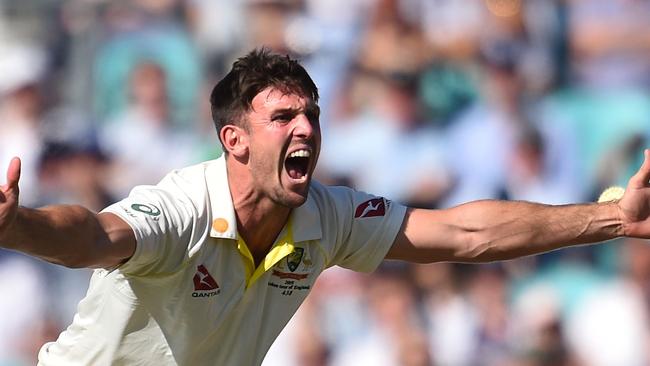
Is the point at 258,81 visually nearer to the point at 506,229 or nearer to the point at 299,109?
the point at 299,109

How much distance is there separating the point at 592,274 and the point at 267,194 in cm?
386

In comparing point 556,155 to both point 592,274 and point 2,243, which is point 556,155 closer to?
point 592,274

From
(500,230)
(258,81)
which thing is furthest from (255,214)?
(500,230)

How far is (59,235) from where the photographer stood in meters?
4.01

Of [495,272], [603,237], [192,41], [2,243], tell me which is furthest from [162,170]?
[2,243]

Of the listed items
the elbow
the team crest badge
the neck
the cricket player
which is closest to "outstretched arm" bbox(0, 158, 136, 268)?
the cricket player

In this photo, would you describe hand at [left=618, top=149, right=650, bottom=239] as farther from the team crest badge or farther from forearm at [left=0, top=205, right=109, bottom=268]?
forearm at [left=0, top=205, right=109, bottom=268]

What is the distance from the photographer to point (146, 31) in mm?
8727

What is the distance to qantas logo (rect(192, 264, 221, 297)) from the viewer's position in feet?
15.9

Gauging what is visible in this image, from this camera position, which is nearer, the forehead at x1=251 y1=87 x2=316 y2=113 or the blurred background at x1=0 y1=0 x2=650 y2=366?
the forehead at x1=251 y1=87 x2=316 y2=113

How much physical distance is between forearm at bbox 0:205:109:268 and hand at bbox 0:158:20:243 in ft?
0.11

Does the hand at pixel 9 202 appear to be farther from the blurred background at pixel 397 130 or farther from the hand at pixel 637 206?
the blurred background at pixel 397 130

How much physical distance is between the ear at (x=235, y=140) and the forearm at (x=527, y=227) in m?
1.06

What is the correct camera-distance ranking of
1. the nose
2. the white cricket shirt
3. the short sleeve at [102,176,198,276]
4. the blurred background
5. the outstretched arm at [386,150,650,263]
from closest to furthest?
the short sleeve at [102,176,198,276]
the white cricket shirt
the nose
the outstretched arm at [386,150,650,263]
the blurred background
